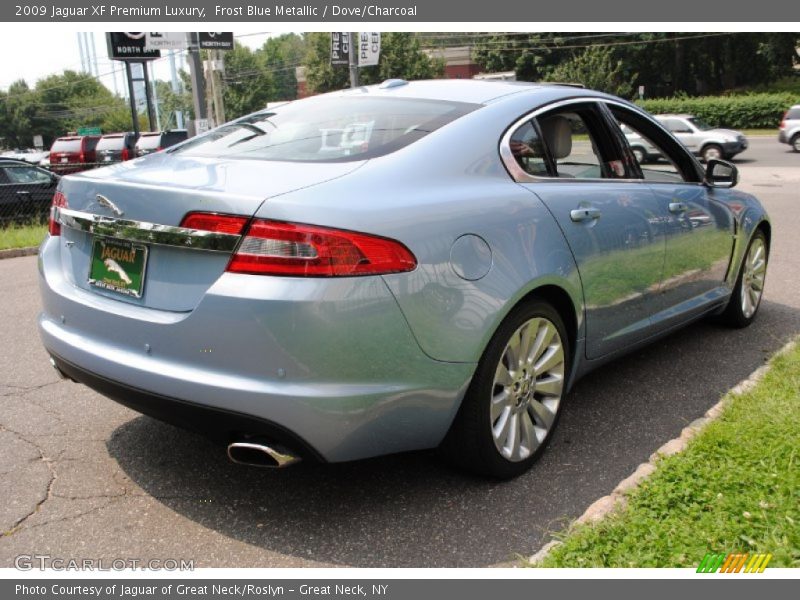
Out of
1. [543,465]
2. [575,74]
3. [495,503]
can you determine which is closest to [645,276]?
[543,465]

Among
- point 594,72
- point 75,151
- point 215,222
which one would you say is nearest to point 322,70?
point 594,72

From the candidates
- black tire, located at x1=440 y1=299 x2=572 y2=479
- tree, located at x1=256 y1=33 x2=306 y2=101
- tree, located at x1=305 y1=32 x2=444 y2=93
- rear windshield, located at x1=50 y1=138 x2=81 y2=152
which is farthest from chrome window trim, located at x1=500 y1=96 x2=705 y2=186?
tree, located at x1=256 y1=33 x2=306 y2=101

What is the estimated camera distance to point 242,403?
2.58 metres

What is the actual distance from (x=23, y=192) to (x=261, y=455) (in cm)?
1265

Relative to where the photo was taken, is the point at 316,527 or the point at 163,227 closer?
the point at 163,227

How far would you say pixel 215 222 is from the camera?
2.63 meters

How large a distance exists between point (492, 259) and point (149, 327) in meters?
1.31

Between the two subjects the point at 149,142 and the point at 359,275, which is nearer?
the point at 359,275

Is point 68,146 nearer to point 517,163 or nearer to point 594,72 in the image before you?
point 517,163

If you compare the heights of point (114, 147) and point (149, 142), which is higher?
point (149, 142)

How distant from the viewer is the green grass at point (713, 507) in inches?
101

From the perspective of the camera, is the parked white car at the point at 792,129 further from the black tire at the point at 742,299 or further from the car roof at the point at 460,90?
the car roof at the point at 460,90

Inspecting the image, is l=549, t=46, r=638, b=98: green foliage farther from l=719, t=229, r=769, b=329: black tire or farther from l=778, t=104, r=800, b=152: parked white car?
l=719, t=229, r=769, b=329: black tire

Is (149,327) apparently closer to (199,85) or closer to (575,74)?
(199,85)
